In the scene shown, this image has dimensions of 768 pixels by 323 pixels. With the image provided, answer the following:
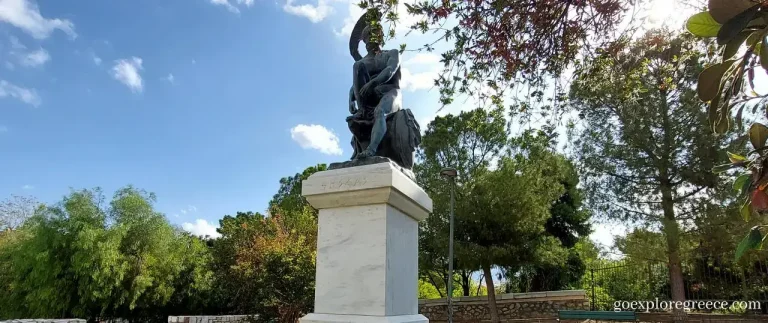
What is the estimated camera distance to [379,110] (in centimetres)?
349

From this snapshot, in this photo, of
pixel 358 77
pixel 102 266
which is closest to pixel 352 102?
pixel 358 77

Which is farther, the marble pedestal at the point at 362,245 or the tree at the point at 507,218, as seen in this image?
the tree at the point at 507,218

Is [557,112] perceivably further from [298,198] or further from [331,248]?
[298,198]

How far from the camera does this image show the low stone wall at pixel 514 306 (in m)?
13.8

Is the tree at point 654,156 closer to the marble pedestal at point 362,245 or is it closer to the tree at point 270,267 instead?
the tree at point 270,267

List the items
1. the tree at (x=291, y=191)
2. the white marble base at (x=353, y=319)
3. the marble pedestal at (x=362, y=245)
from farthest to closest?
the tree at (x=291, y=191) < the marble pedestal at (x=362, y=245) < the white marble base at (x=353, y=319)

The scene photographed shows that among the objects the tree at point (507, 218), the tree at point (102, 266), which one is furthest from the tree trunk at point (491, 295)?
the tree at point (102, 266)

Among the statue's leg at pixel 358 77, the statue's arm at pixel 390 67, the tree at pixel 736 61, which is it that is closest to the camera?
the tree at pixel 736 61

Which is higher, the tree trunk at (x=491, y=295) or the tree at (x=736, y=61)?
the tree at (x=736, y=61)

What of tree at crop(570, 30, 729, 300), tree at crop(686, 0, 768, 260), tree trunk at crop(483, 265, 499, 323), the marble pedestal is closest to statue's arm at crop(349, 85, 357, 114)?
the marble pedestal

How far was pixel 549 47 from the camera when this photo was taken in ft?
12.9
